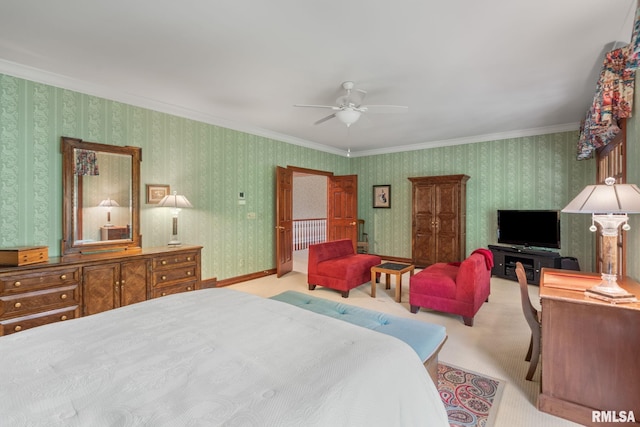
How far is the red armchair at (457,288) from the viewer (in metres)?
3.31

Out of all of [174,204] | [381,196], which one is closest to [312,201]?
[381,196]

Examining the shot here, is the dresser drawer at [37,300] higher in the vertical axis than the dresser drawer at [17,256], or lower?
lower

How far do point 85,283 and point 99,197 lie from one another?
109 cm

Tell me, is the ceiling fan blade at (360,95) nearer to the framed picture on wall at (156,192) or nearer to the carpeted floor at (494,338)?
the carpeted floor at (494,338)

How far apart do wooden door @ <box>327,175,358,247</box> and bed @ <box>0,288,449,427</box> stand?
519cm

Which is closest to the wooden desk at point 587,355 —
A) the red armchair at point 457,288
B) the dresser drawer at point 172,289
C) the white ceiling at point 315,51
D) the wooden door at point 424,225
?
the red armchair at point 457,288

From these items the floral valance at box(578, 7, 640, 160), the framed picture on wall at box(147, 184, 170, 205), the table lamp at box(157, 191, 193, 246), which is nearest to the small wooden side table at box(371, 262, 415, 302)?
the floral valance at box(578, 7, 640, 160)

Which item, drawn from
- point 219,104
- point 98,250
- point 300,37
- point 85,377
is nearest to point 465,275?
point 300,37

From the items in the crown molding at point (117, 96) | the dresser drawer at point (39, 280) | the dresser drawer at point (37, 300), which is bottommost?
the dresser drawer at point (37, 300)

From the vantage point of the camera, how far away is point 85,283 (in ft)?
9.84

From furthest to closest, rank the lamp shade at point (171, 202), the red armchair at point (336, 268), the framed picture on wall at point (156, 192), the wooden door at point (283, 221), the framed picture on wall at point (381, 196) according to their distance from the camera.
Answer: the framed picture on wall at point (381, 196) < the wooden door at point (283, 221) < the red armchair at point (336, 268) < the framed picture on wall at point (156, 192) < the lamp shade at point (171, 202)

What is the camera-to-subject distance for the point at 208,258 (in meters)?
4.73

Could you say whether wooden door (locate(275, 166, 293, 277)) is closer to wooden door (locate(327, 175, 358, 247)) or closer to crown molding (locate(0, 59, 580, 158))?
crown molding (locate(0, 59, 580, 158))
